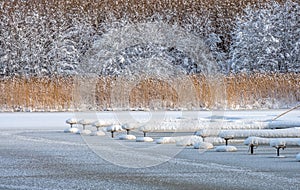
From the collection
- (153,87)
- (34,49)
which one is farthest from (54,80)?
(34,49)

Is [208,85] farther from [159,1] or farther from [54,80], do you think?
[159,1]

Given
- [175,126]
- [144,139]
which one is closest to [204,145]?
[144,139]

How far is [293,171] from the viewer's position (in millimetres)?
9391

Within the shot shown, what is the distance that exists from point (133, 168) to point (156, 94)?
50.0 feet

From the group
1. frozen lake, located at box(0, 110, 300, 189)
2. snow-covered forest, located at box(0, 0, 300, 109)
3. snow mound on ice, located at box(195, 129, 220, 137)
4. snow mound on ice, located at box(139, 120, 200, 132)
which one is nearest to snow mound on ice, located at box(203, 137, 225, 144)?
snow mound on ice, located at box(195, 129, 220, 137)

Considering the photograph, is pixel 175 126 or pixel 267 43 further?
pixel 267 43

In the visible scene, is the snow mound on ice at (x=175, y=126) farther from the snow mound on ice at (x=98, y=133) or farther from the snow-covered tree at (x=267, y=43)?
the snow-covered tree at (x=267, y=43)

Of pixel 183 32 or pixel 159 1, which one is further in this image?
pixel 159 1

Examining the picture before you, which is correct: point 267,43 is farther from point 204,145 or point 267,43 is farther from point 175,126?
point 204,145

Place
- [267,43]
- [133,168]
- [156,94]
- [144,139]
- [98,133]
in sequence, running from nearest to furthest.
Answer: [133,168] → [144,139] → [98,133] → [156,94] → [267,43]

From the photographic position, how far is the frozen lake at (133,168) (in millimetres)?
8352

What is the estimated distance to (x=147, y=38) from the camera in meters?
36.8

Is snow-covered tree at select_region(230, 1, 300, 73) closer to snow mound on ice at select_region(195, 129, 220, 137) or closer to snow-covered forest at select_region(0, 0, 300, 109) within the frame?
snow-covered forest at select_region(0, 0, 300, 109)

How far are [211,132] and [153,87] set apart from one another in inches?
452
